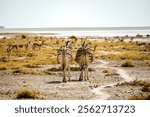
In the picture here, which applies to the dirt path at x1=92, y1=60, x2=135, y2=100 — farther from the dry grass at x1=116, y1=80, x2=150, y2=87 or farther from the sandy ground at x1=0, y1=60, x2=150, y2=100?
the dry grass at x1=116, y1=80, x2=150, y2=87

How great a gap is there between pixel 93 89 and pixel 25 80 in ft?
7.77

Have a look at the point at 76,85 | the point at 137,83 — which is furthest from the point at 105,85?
the point at 137,83

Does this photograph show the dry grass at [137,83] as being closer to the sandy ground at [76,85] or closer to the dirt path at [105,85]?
the sandy ground at [76,85]

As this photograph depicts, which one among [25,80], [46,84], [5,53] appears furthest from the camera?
[5,53]

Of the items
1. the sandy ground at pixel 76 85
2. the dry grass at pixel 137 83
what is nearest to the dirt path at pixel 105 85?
the sandy ground at pixel 76 85

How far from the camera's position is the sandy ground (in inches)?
366

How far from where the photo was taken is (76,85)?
33.7 feet

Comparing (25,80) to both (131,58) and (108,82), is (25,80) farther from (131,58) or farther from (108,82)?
(131,58)

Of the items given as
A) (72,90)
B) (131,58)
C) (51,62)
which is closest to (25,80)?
(72,90)

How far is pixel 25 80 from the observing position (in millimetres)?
11133

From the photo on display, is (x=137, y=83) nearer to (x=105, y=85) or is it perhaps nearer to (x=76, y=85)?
(x=105, y=85)

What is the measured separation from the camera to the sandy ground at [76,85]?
930 cm

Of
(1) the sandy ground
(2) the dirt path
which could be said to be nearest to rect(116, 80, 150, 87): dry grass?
(1) the sandy ground

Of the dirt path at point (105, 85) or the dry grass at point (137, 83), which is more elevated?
the dry grass at point (137, 83)
